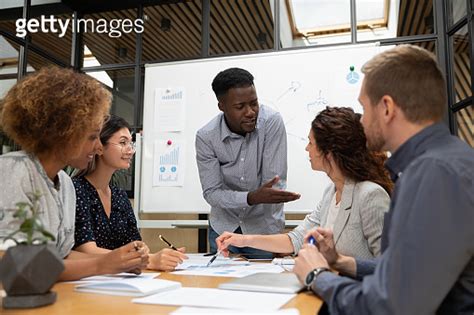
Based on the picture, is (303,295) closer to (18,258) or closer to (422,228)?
(422,228)

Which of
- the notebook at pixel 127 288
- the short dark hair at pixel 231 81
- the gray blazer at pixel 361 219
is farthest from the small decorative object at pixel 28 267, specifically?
the short dark hair at pixel 231 81

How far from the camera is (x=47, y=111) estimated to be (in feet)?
4.30

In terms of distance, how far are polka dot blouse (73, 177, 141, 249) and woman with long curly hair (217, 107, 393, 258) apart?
52 cm

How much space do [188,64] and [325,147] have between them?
247cm

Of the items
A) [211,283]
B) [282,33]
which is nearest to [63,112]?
[211,283]

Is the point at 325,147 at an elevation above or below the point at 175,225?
above

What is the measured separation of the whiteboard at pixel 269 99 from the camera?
11.6 feet

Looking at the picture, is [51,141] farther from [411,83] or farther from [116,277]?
[411,83]

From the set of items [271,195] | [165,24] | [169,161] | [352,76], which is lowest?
[271,195]

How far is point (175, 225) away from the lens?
12.7 ft

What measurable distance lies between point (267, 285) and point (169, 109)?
9.94ft

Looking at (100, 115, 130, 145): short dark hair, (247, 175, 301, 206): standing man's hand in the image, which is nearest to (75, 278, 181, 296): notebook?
(247, 175, 301, 206): standing man's hand

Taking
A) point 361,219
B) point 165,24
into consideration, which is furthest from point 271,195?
point 165,24

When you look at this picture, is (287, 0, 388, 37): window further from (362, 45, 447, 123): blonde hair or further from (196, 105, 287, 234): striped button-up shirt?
(362, 45, 447, 123): blonde hair
